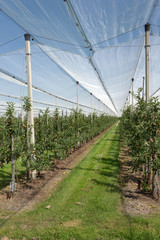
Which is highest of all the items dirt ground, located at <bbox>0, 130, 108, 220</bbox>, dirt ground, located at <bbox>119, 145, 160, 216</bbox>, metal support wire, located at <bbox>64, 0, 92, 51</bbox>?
metal support wire, located at <bbox>64, 0, 92, 51</bbox>

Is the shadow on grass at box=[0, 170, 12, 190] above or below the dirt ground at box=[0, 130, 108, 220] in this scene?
above

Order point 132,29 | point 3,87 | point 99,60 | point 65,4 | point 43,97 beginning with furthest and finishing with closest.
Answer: point 43,97 < point 3,87 < point 99,60 < point 132,29 < point 65,4

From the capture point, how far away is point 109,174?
6.84 meters

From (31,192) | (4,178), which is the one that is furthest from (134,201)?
(4,178)

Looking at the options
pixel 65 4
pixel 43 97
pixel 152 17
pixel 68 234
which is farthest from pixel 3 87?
pixel 68 234

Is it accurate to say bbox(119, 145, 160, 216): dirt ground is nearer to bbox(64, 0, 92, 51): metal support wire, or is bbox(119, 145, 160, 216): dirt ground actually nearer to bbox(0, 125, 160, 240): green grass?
bbox(0, 125, 160, 240): green grass

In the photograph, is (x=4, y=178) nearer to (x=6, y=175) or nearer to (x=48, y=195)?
(x=6, y=175)

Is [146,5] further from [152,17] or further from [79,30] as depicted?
[79,30]

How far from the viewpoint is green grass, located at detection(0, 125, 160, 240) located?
3.26 metres

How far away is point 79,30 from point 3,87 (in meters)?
5.88

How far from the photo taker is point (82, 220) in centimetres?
377

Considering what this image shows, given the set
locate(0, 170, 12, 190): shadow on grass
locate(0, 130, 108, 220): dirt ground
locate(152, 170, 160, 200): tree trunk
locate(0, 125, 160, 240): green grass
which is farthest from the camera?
locate(0, 170, 12, 190): shadow on grass

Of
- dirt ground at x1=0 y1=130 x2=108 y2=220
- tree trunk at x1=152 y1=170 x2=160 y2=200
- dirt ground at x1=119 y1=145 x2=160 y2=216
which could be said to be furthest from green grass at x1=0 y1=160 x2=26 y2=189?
tree trunk at x1=152 y1=170 x2=160 y2=200

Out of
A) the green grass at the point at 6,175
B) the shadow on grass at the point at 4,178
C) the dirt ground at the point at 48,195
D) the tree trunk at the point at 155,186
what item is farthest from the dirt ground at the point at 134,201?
the shadow on grass at the point at 4,178
